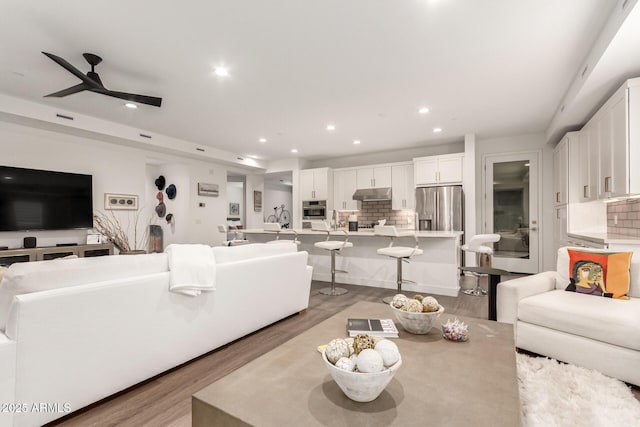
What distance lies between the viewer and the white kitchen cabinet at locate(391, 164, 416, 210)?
21.5 ft

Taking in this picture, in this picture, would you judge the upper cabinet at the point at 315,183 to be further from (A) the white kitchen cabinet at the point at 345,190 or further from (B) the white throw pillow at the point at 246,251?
(B) the white throw pillow at the point at 246,251

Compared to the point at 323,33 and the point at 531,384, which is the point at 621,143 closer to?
the point at 531,384

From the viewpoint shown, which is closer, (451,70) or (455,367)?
(455,367)

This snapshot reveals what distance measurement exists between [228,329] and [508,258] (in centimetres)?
565

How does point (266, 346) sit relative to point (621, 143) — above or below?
below

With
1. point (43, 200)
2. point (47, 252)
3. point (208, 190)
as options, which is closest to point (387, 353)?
point (47, 252)

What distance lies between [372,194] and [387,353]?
6047 millimetres

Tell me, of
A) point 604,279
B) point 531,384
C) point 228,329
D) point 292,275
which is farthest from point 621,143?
point 228,329

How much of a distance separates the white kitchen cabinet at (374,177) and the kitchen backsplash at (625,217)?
370 cm

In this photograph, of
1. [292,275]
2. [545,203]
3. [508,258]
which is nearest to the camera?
[292,275]

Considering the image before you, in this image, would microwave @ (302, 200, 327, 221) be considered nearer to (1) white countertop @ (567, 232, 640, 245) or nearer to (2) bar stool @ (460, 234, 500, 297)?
(2) bar stool @ (460, 234, 500, 297)

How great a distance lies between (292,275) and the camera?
313 centimetres

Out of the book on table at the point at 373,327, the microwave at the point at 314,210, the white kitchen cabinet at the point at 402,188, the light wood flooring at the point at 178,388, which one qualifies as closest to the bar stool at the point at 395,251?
the light wood flooring at the point at 178,388

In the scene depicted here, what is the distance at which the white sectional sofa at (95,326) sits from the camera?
1420 millimetres
